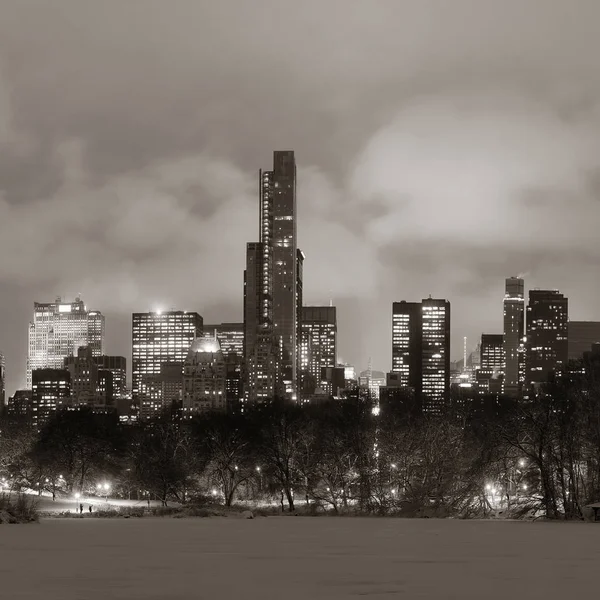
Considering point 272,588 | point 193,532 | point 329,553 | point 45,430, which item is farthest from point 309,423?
point 272,588

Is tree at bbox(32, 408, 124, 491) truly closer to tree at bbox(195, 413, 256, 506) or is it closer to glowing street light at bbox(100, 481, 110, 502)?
glowing street light at bbox(100, 481, 110, 502)

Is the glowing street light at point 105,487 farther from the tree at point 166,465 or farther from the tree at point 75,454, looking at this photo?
the tree at point 166,465

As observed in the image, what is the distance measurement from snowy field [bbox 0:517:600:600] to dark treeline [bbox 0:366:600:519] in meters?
17.2

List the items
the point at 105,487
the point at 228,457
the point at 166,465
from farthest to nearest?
the point at 105,487
the point at 166,465
the point at 228,457

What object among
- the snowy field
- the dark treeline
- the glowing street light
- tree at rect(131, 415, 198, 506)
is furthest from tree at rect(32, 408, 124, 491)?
the snowy field

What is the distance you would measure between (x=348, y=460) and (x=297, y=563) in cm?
5315

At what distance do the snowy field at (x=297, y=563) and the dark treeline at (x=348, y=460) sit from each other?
17151 mm

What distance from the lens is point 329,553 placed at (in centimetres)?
4459

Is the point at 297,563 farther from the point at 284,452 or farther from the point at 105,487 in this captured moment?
the point at 105,487

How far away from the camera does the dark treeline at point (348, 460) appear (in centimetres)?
8069

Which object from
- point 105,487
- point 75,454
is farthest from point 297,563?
point 105,487

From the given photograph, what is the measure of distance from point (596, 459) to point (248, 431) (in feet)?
140

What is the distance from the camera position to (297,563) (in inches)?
1556

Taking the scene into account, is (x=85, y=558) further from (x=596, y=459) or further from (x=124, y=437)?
(x=124, y=437)
